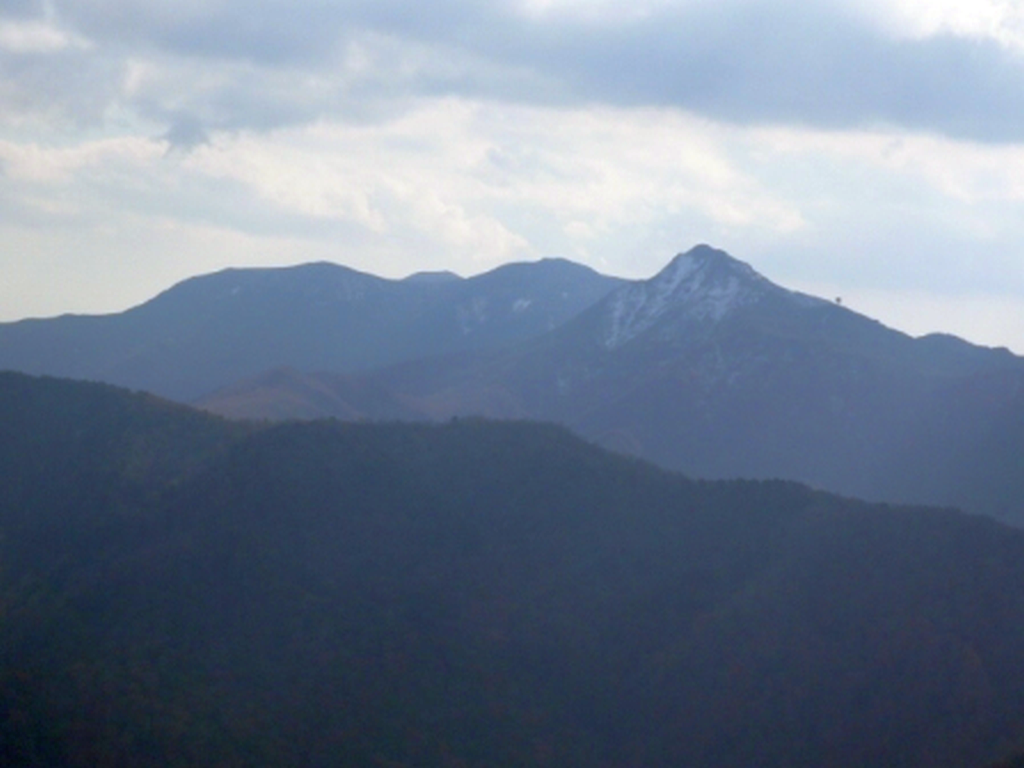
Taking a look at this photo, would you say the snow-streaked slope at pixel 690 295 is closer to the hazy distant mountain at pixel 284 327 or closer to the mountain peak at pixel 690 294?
the mountain peak at pixel 690 294

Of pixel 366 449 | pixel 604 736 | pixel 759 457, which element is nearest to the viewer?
pixel 604 736

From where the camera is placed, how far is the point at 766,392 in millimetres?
125250

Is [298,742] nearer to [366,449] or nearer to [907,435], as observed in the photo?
[366,449]

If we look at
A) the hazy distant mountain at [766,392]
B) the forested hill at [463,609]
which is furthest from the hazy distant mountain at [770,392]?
the forested hill at [463,609]

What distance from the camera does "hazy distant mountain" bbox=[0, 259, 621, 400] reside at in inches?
6722

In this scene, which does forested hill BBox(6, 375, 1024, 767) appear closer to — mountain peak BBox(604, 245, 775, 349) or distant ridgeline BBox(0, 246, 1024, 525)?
distant ridgeline BBox(0, 246, 1024, 525)

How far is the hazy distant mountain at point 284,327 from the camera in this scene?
560ft

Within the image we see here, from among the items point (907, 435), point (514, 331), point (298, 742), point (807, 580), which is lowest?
point (298, 742)

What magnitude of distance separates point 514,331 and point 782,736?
130 meters

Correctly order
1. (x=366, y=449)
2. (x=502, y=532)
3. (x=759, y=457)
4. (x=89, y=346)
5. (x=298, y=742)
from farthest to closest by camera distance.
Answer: (x=89, y=346) → (x=759, y=457) → (x=366, y=449) → (x=502, y=532) → (x=298, y=742)

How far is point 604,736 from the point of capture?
56688 millimetres

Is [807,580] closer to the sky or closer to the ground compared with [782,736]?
closer to the sky

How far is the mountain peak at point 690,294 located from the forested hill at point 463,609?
67764 mm

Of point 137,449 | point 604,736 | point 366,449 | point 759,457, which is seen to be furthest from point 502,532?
point 759,457
